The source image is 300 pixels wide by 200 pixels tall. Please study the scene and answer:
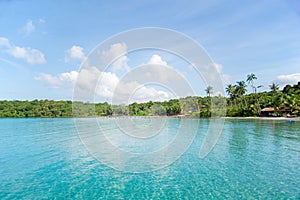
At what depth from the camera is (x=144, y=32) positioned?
11.9 meters

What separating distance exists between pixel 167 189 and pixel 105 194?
2.77 m

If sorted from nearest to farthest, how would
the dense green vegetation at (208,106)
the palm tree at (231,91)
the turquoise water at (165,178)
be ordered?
1. the turquoise water at (165,178)
2. the dense green vegetation at (208,106)
3. the palm tree at (231,91)

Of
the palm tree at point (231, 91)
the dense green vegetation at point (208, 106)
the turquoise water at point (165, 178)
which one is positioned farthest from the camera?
the palm tree at point (231, 91)

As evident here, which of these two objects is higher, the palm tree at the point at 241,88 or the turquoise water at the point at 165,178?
the palm tree at the point at 241,88

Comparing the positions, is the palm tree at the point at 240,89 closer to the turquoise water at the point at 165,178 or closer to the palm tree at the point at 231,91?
the palm tree at the point at 231,91

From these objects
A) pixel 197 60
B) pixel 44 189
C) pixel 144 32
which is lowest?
pixel 44 189

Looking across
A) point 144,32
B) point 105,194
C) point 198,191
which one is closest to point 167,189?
point 198,191

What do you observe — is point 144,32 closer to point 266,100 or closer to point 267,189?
point 267,189

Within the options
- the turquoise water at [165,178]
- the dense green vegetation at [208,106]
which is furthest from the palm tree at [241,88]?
the turquoise water at [165,178]

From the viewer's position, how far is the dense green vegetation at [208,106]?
54.9 m

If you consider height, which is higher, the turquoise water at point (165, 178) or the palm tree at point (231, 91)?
the palm tree at point (231, 91)

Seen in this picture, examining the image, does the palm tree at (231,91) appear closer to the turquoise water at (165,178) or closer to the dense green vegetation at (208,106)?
the dense green vegetation at (208,106)

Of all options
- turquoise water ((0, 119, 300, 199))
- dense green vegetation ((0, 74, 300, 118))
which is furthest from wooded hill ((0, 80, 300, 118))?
turquoise water ((0, 119, 300, 199))

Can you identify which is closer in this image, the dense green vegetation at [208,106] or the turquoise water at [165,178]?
the turquoise water at [165,178]
